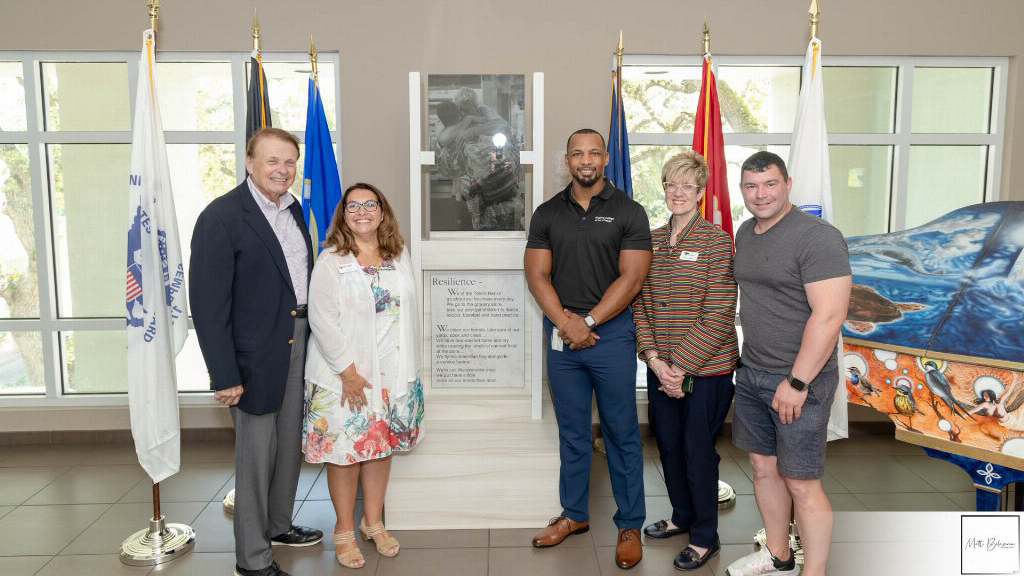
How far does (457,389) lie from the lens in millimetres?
3715

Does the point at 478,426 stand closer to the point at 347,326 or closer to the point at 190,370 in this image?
the point at 347,326

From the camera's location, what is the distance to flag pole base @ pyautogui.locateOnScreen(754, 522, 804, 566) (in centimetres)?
290

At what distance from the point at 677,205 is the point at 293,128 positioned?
2.94 m

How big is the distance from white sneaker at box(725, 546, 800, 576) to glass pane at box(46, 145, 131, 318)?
13.7 feet

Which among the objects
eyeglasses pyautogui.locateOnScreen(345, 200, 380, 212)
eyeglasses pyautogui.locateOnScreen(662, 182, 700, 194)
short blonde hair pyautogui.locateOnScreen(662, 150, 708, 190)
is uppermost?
short blonde hair pyautogui.locateOnScreen(662, 150, 708, 190)

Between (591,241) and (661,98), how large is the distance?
2100 millimetres

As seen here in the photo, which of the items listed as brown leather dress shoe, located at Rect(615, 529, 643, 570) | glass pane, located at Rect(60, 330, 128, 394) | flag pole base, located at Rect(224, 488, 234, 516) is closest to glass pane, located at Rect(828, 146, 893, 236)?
brown leather dress shoe, located at Rect(615, 529, 643, 570)

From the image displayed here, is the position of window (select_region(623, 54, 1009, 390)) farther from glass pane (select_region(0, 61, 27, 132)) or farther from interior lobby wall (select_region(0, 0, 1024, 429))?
glass pane (select_region(0, 61, 27, 132))

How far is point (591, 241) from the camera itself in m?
2.90

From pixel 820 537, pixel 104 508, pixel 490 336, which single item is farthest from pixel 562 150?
pixel 104 508

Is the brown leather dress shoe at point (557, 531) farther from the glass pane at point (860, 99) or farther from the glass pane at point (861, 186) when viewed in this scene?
the glass pane at point (860, 99)

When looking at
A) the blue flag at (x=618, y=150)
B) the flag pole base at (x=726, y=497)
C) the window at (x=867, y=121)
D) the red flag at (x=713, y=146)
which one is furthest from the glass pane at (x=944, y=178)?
the flag pole base at (x=726, y=497)

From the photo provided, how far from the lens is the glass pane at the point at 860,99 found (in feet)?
14.9

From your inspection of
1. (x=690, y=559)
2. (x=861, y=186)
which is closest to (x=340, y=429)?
(x=690, y=559)
